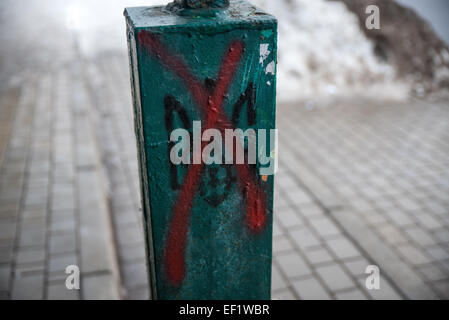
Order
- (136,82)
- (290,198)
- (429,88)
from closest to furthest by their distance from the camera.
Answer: (136,82) → (290,198) → (429,88)

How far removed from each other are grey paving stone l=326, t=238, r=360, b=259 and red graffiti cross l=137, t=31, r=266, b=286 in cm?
193

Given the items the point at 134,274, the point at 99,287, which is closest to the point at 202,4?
the point at 99,287

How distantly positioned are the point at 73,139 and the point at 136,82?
12.0 feet

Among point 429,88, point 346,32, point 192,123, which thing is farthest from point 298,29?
point 192,123

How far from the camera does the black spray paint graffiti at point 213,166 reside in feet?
4.46

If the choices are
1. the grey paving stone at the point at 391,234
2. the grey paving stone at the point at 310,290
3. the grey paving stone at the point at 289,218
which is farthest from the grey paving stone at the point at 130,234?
the grey paving stone at the point at 391,234

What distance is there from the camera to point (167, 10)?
1428 millimetres

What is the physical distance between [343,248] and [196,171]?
90.5 inches

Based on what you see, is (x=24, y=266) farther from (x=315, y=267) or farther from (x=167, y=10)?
(x=167, y=10)

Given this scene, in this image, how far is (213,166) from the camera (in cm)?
147

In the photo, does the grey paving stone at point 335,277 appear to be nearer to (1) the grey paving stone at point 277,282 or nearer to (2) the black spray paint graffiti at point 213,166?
(1) the grey paving stone at point 277,282

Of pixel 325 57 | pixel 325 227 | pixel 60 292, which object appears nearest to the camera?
pixel 60 292

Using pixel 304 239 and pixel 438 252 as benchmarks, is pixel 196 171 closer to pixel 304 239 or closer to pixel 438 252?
pixel 304 239
